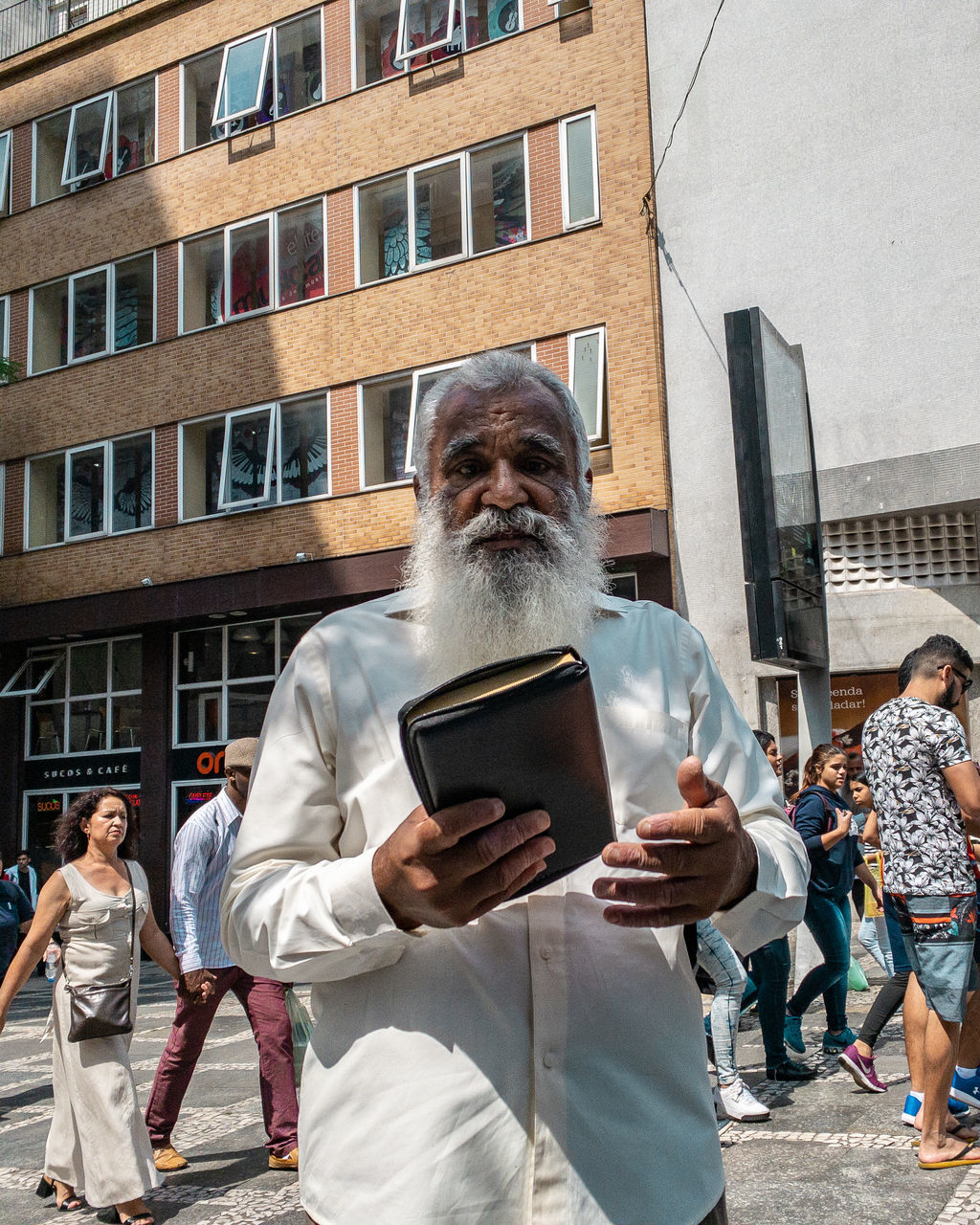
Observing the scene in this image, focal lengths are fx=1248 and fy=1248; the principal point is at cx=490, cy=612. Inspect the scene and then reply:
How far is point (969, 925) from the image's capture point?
17.4 ft

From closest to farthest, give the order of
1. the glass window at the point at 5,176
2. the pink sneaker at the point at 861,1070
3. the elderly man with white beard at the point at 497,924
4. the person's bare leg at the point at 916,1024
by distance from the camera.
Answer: the elderly man with white beard at the point at 497,924 < the person's bare leg at the point at 916,1024 < the pink sneaker at the point at 861,1070 < the glass window at the point at 5,176

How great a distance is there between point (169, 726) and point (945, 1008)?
55.5 ft

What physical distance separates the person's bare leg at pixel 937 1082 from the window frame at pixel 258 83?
61.1 ft

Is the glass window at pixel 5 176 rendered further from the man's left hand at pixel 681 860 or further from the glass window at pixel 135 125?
the man's left hand at pixel 681 860

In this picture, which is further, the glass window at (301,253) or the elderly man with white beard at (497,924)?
the glass window at (301,253)

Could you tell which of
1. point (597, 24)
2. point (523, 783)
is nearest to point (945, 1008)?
point (523, 783)

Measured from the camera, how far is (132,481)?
21.1 m

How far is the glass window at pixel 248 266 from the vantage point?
20.2 metres

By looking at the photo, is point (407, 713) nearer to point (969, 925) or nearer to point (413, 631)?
point (413, 631)

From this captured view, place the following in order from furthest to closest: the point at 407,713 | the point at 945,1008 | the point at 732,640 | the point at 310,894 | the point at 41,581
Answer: the point at 41,581 < the point at 732,640 < the point at 945,1008 < the point at 310,894 < the point at 407,713

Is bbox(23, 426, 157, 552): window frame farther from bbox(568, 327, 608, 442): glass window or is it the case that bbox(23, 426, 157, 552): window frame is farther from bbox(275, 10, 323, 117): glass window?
bbox(568, 327, 608, 442): glass window

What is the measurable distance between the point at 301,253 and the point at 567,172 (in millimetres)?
4754

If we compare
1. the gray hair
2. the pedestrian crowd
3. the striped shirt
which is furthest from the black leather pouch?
the striped shirt

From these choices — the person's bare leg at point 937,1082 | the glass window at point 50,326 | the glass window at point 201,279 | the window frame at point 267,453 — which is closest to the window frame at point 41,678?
the window frame at point 267,453
